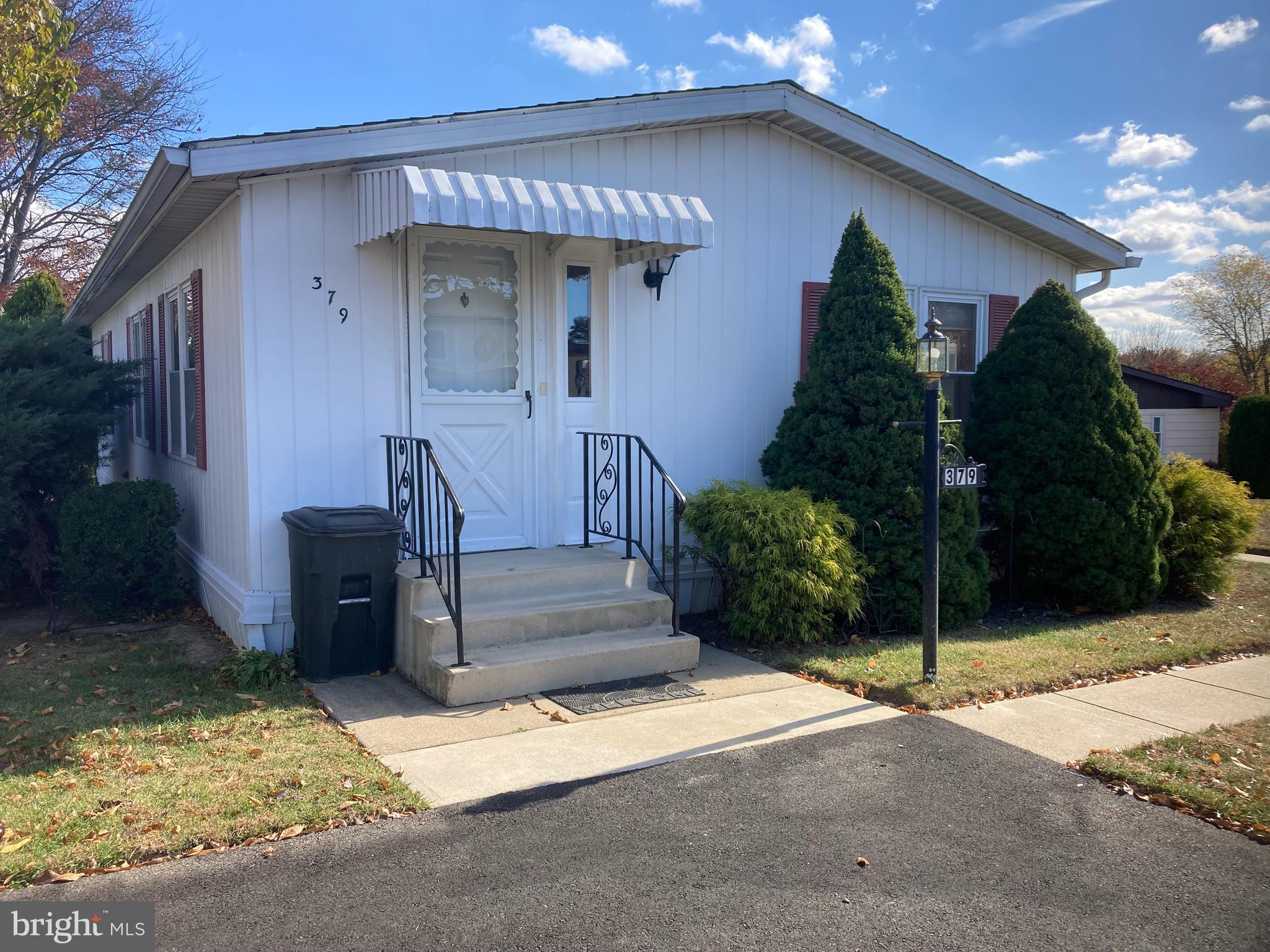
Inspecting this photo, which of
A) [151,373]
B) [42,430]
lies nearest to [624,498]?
[42,430]

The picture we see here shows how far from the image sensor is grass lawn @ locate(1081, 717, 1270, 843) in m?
3.88

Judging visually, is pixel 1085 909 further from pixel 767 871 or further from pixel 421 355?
pixel 421 355

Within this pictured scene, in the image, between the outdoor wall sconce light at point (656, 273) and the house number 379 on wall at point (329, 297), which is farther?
the outdoor wall sconce light at point (656, 273)

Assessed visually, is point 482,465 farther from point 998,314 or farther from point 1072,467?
point 998,314

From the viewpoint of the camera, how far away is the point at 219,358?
6.90 m

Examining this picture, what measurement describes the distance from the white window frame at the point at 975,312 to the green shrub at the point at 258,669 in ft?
20.0

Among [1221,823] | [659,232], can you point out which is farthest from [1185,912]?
[659,232]

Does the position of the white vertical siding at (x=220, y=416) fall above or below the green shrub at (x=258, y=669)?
above

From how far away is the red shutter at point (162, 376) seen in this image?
9.38m

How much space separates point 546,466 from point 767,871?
4.04 metres

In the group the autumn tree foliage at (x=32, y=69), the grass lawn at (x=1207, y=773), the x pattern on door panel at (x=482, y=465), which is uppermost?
the autumn tree foliage at (x=32, y=69)

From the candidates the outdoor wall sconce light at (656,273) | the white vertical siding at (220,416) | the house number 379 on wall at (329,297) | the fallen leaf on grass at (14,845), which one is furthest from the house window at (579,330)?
the fallen leaf on grass at (14,845)

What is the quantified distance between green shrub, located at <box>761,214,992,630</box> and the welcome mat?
1999 millimetres

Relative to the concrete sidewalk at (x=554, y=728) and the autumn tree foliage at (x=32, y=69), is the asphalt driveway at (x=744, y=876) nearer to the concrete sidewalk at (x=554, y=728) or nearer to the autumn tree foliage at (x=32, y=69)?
the concrete sidewalk at (x=554, y=728)
